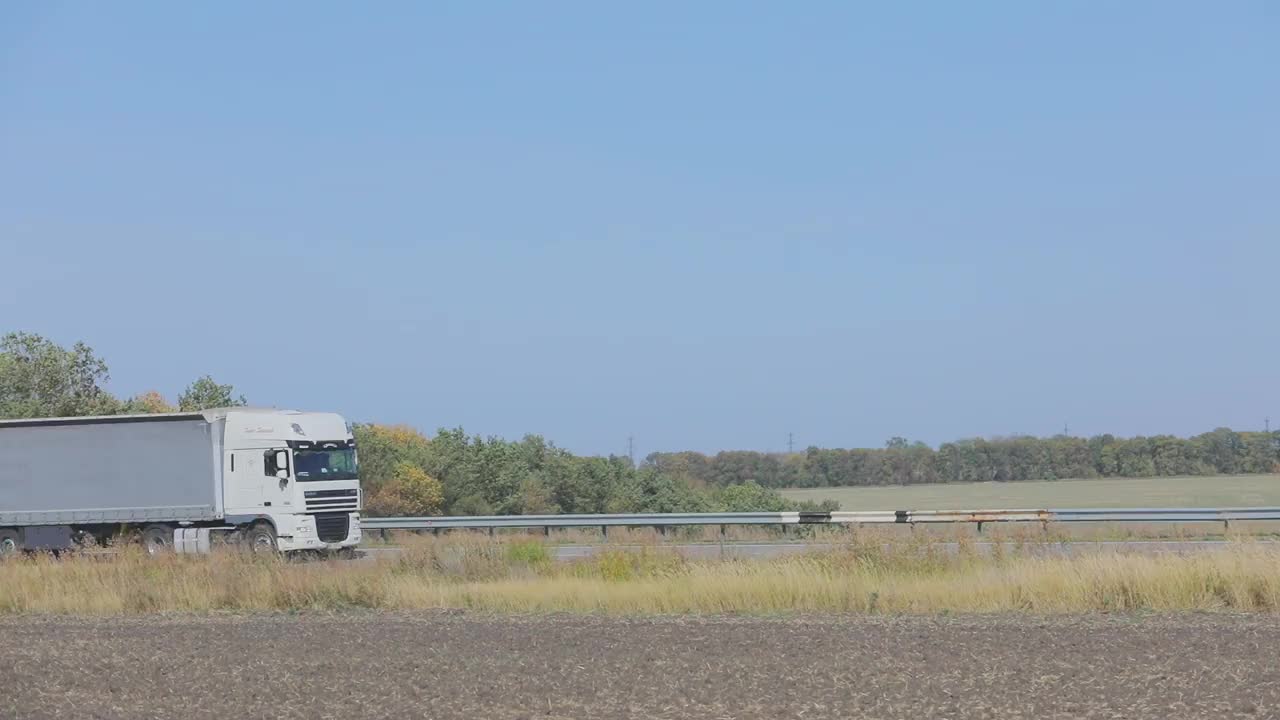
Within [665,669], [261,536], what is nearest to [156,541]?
[261,536]

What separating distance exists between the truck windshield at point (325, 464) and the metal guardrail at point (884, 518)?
427 cm

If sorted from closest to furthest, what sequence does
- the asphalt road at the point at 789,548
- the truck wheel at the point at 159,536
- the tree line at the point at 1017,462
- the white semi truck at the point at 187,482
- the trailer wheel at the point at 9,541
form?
the asphalt road at the point at 789,548 → the white semi truck at the point at 187,482 → the truck wheel at the point at 159,536 → the trailer wheel at the point at 9,541 → the tree line at the point at 1017,462

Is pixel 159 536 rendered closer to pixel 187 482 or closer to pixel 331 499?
pixel 187 482

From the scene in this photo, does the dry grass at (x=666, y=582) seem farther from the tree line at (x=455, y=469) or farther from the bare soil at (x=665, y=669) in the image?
the tree line at (x=455, y=469)

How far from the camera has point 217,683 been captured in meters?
13.2

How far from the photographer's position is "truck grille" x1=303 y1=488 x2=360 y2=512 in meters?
32.3

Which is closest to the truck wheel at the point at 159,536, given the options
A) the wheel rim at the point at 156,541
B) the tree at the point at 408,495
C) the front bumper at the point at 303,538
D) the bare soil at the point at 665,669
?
the wheel rim at the point at 156,541

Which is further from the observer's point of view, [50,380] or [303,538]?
[50,380]

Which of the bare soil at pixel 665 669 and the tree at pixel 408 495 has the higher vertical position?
the tree at pixel 408 495

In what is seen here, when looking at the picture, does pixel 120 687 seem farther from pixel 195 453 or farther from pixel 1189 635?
pixel 195 453

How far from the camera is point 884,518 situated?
114ft

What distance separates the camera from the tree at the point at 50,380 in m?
56.4

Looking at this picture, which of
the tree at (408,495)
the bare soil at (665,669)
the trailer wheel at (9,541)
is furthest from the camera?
the tree at (408,495)

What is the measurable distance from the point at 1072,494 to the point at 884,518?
3100 cm
